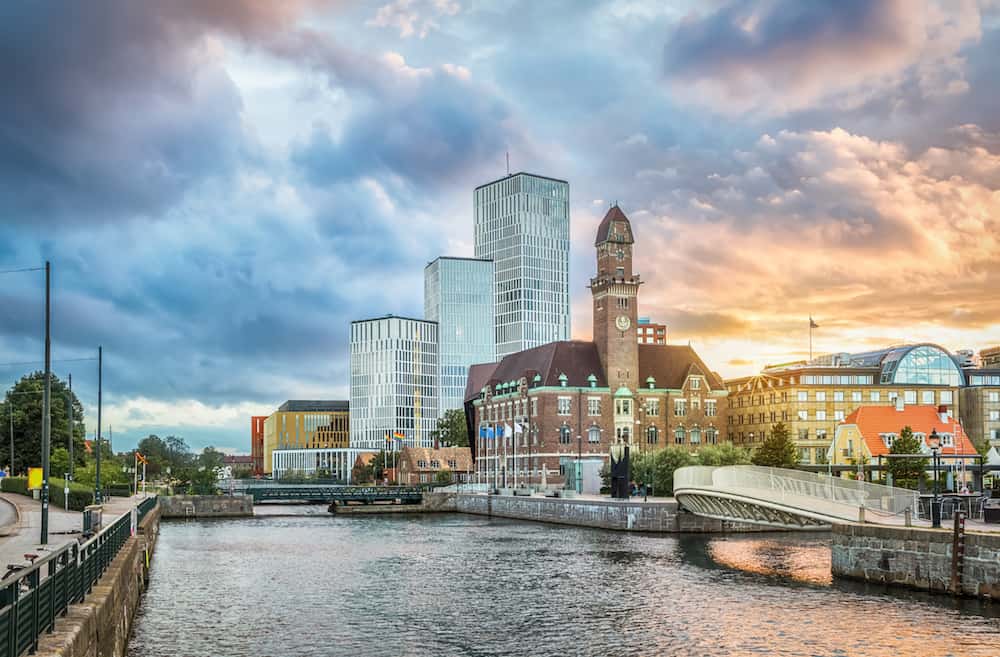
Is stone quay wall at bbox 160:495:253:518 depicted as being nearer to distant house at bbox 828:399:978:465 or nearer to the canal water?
the canal water

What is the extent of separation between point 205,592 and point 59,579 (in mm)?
27473

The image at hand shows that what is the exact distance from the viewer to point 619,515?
7931cm

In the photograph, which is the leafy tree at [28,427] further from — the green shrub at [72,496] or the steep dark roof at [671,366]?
the steep dark roof at [671,366]

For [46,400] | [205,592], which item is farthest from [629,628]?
[46,400]

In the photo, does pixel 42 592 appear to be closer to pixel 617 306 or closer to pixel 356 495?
pixel 356 495

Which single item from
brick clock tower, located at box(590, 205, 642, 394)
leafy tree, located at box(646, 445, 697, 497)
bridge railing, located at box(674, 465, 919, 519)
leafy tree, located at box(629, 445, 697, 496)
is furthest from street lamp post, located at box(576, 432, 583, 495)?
bridge railing, located at box(674, 465, 919, 519)

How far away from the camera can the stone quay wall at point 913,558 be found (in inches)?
1464

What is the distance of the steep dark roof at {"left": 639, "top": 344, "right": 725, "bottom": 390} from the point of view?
451ft

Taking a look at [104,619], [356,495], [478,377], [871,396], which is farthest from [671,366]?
[104,619]

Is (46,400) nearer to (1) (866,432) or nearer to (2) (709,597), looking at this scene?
(2) (709,597)

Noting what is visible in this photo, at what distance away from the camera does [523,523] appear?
92.4m

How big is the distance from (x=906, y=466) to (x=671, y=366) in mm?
57985

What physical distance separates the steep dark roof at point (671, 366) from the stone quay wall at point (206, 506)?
54.3 metres

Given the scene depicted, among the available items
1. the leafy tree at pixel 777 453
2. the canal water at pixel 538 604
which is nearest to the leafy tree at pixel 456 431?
the leafy tree at pixel 777 453
